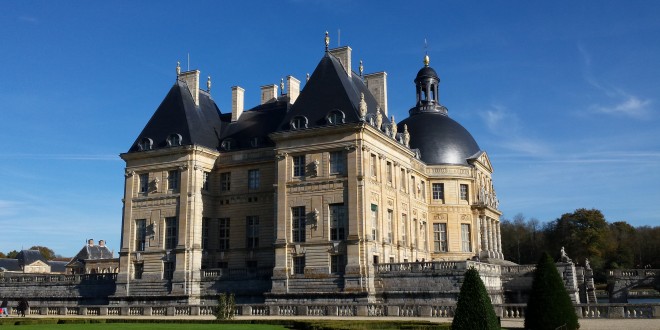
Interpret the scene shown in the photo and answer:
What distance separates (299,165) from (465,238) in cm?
1619

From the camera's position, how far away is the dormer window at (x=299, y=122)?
38.2 metres

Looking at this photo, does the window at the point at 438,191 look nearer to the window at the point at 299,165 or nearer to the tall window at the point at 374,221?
the tall window at the point at 374,221

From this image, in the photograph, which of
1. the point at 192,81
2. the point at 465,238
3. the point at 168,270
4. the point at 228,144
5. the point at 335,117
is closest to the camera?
the point at 335,117

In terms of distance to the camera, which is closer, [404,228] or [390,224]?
[390,224]

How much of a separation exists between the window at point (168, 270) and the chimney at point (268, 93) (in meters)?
13.4

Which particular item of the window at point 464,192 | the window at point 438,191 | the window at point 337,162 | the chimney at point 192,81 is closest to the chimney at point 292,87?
the chimney at point 192,81

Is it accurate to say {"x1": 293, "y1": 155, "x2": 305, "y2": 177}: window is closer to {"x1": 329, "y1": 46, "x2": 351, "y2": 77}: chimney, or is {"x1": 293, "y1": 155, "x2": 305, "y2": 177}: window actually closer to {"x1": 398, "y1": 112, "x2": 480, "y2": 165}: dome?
{"x1": 329, "y1": 46, "x2": 351, "y2": 77}: chimney

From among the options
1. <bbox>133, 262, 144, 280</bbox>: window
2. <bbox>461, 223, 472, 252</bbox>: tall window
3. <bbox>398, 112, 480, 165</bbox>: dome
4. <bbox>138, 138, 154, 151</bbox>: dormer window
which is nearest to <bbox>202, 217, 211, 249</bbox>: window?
<bbox>133, 262, 144, 280</bbox>: window

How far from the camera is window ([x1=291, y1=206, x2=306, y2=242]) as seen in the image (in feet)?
122

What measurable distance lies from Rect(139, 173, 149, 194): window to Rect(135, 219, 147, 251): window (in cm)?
199

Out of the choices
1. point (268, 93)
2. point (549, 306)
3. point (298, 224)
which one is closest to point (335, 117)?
point (298, 224)

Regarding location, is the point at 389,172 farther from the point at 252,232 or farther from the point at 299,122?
the point at 252,232

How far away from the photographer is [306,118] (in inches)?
1506

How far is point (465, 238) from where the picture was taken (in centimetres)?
4806
